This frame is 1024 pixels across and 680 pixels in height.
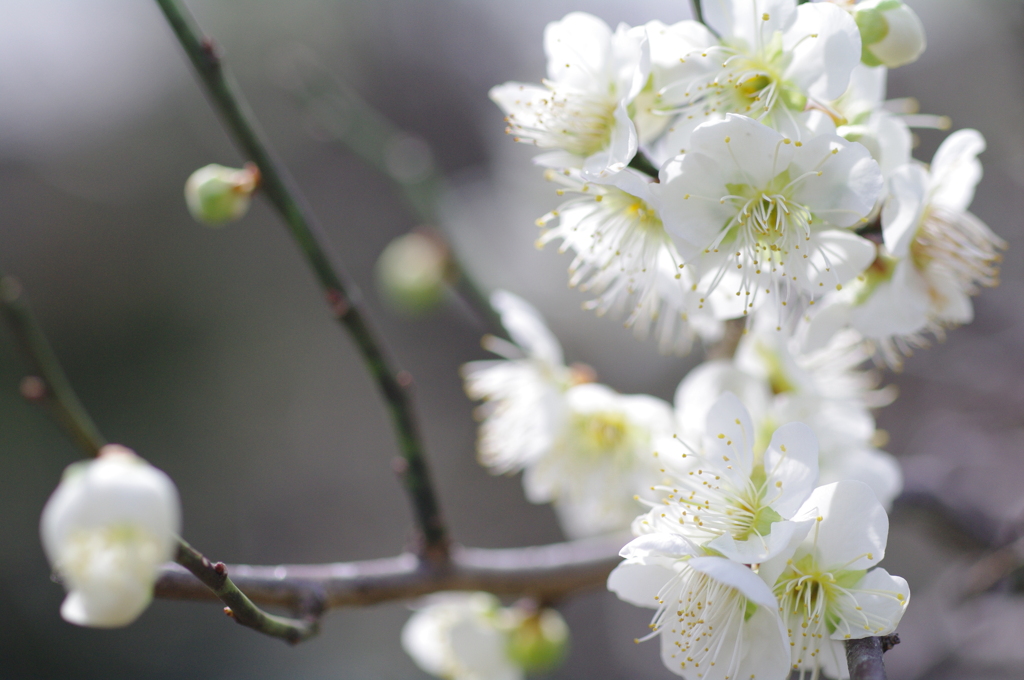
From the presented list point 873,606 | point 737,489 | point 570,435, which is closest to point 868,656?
point 873,606

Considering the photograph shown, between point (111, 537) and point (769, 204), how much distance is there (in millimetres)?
543

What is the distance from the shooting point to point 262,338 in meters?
3.91

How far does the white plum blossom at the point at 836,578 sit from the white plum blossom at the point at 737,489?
0.02 metres

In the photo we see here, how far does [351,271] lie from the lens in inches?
159

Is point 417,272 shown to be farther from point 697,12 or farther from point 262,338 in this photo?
point 262,338

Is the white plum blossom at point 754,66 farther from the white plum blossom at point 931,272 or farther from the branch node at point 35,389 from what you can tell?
the branch node at point 35,389

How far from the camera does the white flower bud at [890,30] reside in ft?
1.85

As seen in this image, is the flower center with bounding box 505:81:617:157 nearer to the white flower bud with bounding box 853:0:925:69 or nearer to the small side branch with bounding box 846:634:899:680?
the white flower bud with bounding box 853:0:925:69

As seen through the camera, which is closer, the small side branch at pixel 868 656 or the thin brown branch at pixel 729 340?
the small side branch at pixel 868 656

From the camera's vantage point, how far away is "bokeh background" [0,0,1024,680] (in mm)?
3260

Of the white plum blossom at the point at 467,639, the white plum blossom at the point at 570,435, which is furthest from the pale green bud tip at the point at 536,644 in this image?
the white plum blossom at the point at 570,435

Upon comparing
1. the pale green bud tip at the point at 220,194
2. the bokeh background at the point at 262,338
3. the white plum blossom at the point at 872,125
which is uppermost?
the pale green bud tip at the point at 220,194

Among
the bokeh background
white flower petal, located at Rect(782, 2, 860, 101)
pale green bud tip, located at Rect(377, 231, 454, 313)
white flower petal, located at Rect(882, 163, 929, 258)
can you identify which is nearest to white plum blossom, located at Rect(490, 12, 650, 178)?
white flower petal, located at Rect(782, 2, 860, 101)

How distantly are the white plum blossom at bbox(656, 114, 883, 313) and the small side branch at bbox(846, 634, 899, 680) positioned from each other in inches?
9.8
